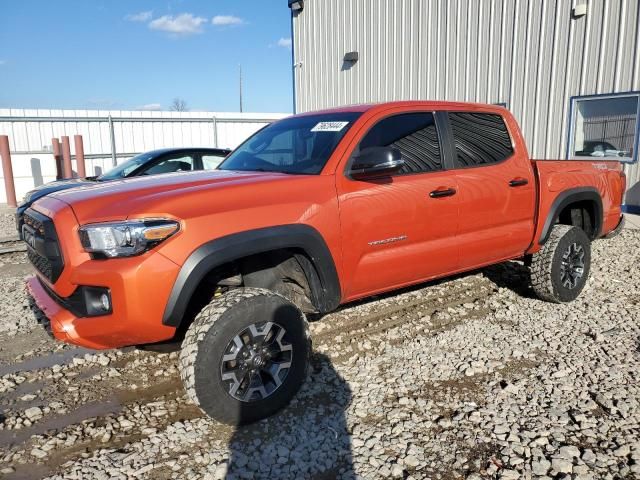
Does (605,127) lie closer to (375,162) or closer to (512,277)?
(512,277)

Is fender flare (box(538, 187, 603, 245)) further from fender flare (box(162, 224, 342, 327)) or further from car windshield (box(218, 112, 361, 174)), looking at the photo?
fender flare (box(162, 224, 342, 327))

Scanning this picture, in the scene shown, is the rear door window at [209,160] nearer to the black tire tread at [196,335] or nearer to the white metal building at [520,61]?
→ the black tire tread at [196,335]

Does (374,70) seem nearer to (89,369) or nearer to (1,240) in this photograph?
(1,240)

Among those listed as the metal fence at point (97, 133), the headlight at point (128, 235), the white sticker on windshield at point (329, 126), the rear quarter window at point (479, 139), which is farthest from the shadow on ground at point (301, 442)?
the metal fence at point (97, 133)

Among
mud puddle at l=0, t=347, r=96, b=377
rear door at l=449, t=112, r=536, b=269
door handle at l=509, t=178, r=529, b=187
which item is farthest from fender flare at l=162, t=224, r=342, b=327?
door handle at l=509, t=178, r=529, b=187

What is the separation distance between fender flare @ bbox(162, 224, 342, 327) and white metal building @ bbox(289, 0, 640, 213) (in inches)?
326

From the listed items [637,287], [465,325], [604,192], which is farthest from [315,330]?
[637,287]

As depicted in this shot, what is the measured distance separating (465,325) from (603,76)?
721 cm

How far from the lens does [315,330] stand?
4.30m

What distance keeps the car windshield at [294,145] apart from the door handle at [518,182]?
1545 mm

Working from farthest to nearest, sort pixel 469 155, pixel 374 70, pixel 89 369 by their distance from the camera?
1. pixel 374 70
2. pixel 469 155
3. pixel 89 369

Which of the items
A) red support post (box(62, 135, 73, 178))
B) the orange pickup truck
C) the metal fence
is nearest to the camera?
the orange pickup truck

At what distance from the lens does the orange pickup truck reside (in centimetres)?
261

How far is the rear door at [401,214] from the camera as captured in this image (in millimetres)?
3260
